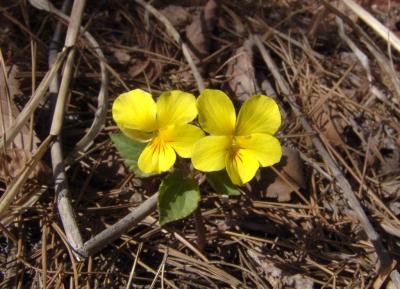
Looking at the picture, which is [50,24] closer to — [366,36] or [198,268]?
[198,268]

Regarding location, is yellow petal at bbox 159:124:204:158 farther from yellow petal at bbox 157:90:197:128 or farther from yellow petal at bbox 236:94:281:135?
yellow petal at bbox 236:94:281:135

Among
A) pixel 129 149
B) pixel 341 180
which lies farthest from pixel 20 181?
pixel 341 180

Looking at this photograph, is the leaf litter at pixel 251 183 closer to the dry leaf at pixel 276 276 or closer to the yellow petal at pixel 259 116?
the dry leaf at pixel 276 276

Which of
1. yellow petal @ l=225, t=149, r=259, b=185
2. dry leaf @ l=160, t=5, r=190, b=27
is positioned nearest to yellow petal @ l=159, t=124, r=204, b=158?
yellow petal @ l=225, t=149, r=259, b=185

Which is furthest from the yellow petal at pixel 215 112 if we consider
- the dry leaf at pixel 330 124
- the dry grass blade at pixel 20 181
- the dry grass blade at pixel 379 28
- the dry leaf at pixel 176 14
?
the dry grass blade at pixel 379 28

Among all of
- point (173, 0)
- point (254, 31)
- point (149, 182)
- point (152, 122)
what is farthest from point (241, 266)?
point (173, 0)

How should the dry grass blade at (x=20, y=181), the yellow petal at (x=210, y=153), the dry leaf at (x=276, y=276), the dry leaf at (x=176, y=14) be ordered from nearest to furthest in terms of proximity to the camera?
the yellow petal at (x=210, y=153)
the dry grass blade at (x=20, y=181)
the dry leaf at (x=276, y=276)
the dry leaf at (x=176, y=14)
